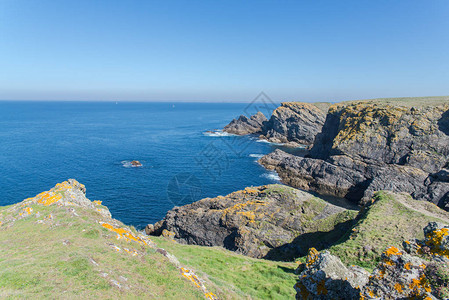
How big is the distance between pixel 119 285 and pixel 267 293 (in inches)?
425

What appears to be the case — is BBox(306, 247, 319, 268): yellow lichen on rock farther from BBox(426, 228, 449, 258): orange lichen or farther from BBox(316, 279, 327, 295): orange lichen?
BBox(426, 228, 449, 258): orange lichen

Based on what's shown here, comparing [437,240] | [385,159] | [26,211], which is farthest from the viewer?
[385,159]

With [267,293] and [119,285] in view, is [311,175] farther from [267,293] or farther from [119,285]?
[119,285]

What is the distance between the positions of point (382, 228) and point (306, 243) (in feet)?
29.9

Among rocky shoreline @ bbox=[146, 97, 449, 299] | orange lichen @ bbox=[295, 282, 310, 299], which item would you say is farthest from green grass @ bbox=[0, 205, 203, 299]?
rocky shoreline @ bbox=[146, 97, 449, 299]

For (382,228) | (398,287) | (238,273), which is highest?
(398,287)

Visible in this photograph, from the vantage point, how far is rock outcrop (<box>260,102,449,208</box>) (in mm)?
57906

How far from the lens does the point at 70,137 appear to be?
120188 mm

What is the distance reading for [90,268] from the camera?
12.5 metres

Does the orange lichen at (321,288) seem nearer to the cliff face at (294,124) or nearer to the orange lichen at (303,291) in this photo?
the orange lichen at (303,291)

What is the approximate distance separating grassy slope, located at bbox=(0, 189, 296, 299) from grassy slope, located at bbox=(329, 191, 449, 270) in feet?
19.1

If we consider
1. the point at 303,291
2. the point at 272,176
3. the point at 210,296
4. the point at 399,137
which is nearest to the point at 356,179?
the point at 399,137

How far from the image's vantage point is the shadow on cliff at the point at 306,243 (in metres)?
28.7

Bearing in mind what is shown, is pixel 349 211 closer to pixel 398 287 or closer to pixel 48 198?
pixel 398 287
